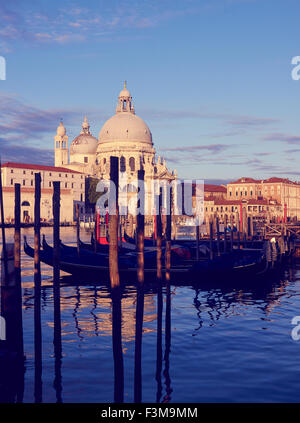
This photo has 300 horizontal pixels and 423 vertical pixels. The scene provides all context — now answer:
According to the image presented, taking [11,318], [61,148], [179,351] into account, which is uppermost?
[61,148]

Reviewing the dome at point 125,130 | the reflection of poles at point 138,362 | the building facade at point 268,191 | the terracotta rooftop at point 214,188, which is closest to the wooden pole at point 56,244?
the reflection of poles at point 138,362

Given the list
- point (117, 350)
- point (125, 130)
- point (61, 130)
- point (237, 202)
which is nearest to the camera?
point (117, 350)

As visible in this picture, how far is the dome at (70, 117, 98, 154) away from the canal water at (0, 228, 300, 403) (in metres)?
93.5

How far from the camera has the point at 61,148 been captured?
112m

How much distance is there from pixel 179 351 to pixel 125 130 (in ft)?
301

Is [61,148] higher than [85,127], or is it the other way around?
[85,127]

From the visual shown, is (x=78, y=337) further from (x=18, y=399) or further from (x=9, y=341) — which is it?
(x=18, y=399)

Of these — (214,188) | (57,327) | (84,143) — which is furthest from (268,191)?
(57,327)

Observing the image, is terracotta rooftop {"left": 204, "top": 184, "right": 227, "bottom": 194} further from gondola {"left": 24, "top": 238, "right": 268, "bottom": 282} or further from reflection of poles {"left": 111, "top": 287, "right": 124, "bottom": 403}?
reflection of poles {"left": 111, "top": 287, "right": 124, "bottom": 403}

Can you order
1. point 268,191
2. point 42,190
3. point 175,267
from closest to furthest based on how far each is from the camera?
point 175,267 → point 42,190 → point 268,191

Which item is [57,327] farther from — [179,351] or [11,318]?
[179,351]

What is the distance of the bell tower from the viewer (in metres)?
111

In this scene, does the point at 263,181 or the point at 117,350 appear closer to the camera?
the point at 117,350
